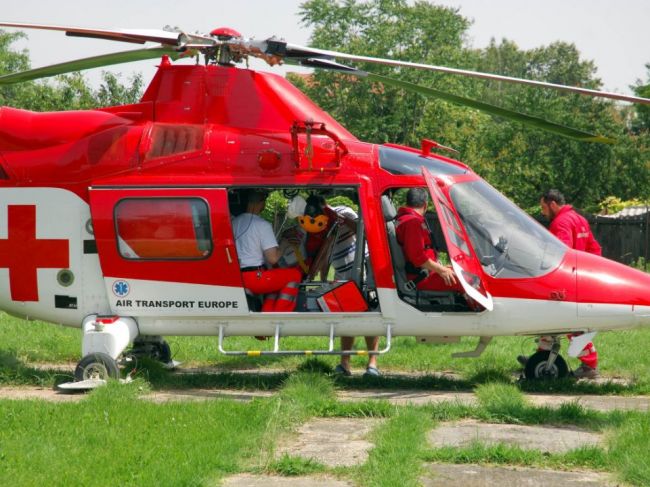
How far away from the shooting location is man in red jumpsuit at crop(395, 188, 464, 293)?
9.14m

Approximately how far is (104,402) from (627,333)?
7.69 meters

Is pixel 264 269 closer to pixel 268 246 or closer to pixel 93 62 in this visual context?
pixel 268 246

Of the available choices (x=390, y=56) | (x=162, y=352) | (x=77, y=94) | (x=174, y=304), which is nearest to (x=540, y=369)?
(x=174, y=304)

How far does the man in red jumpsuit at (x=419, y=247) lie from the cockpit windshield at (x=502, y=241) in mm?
363

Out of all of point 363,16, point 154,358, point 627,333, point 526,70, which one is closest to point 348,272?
point 154,358

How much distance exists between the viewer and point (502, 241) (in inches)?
360

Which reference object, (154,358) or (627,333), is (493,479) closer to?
(154,358)

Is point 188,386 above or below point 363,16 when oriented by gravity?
below

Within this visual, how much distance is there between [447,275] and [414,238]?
1.52 ft

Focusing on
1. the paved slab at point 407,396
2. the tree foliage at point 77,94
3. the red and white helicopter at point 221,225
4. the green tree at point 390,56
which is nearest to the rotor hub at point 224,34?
the red and white helicopter at point 221,225

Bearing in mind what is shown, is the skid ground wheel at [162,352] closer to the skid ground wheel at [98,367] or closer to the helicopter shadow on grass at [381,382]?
the helicopter shadow on grass at [381,382]

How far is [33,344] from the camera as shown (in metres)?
11.8

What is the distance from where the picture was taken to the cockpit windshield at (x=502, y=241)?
9.09m

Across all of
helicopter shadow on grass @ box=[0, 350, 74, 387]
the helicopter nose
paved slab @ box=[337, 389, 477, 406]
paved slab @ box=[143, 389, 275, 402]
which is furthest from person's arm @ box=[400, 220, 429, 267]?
helicopter shadow on grass @ box=[0, 350, 74, 387]
